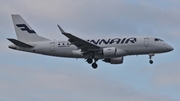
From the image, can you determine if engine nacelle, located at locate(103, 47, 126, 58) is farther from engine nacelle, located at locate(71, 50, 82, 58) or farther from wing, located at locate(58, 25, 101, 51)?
engine nacelle, located at locate(71, 50, 82, 58)

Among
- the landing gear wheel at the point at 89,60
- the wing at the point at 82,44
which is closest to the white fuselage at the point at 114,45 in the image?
the landing gear wheel at the point at 89,60

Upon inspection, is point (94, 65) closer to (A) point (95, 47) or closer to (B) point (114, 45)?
(A) point (95, 47)

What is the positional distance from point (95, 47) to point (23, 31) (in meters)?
12.3

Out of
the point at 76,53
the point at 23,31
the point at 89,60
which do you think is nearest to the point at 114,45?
the point at 89,60

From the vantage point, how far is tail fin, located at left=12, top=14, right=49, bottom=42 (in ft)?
262

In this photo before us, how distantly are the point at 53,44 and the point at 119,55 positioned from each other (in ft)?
30.8

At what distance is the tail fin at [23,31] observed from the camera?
7976cm

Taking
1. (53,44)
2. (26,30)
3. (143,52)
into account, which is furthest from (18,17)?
(143,52)

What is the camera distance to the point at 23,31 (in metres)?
81.1

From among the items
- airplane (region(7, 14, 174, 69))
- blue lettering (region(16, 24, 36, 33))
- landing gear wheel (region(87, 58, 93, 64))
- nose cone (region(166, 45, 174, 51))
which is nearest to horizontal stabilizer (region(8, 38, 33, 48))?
airplane (region(7, 14, 174, 69))

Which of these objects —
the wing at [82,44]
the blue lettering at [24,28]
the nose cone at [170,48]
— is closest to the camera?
the wing at [82,44]

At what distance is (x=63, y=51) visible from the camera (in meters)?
76.4

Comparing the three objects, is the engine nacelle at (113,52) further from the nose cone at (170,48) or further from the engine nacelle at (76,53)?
the nose cone at (170,48)

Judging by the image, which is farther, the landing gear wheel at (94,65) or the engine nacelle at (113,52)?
the landing gear wheel at (94,65)
